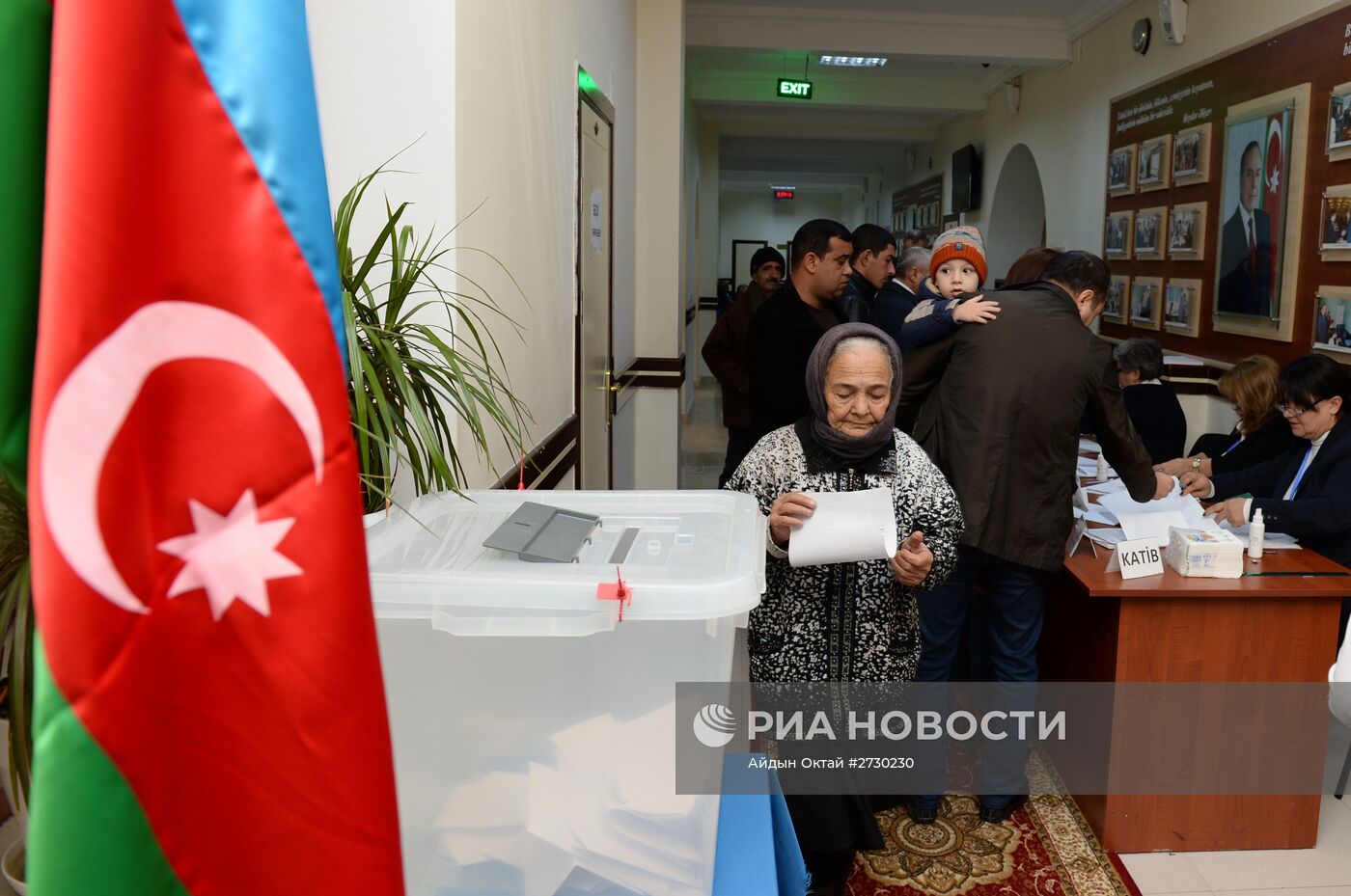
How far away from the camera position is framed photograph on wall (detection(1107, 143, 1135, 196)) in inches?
271

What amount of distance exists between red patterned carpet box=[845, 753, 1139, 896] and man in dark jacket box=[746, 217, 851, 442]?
1587mm

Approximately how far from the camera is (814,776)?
7.64ft

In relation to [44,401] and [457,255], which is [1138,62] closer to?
[457,255]

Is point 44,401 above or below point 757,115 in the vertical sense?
below

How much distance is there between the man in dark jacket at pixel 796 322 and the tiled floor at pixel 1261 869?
1947 mm

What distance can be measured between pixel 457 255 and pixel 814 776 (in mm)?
1327

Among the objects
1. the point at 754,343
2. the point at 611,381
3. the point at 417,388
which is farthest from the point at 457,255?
the point at 611,381

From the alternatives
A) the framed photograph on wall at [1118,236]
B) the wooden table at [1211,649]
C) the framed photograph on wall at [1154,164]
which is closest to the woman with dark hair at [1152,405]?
the wooden table at [1211,649]

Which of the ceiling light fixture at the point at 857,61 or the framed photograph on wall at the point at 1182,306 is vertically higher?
the ceiling light fixture at the point at 857,61

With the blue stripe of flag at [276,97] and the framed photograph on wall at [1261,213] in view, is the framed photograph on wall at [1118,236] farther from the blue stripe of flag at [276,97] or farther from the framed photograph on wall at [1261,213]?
the blue stripe of flag at [276,97]

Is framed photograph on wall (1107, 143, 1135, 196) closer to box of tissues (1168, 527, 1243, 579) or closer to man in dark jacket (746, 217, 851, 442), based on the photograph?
man in dark jacket (746, 217, 851, 442)

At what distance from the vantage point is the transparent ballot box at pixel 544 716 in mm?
1127

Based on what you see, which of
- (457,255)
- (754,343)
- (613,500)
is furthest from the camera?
(754,343)

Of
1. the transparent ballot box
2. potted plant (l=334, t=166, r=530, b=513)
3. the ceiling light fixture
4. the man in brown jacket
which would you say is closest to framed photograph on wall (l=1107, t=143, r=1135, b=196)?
the ceiling light fixture
